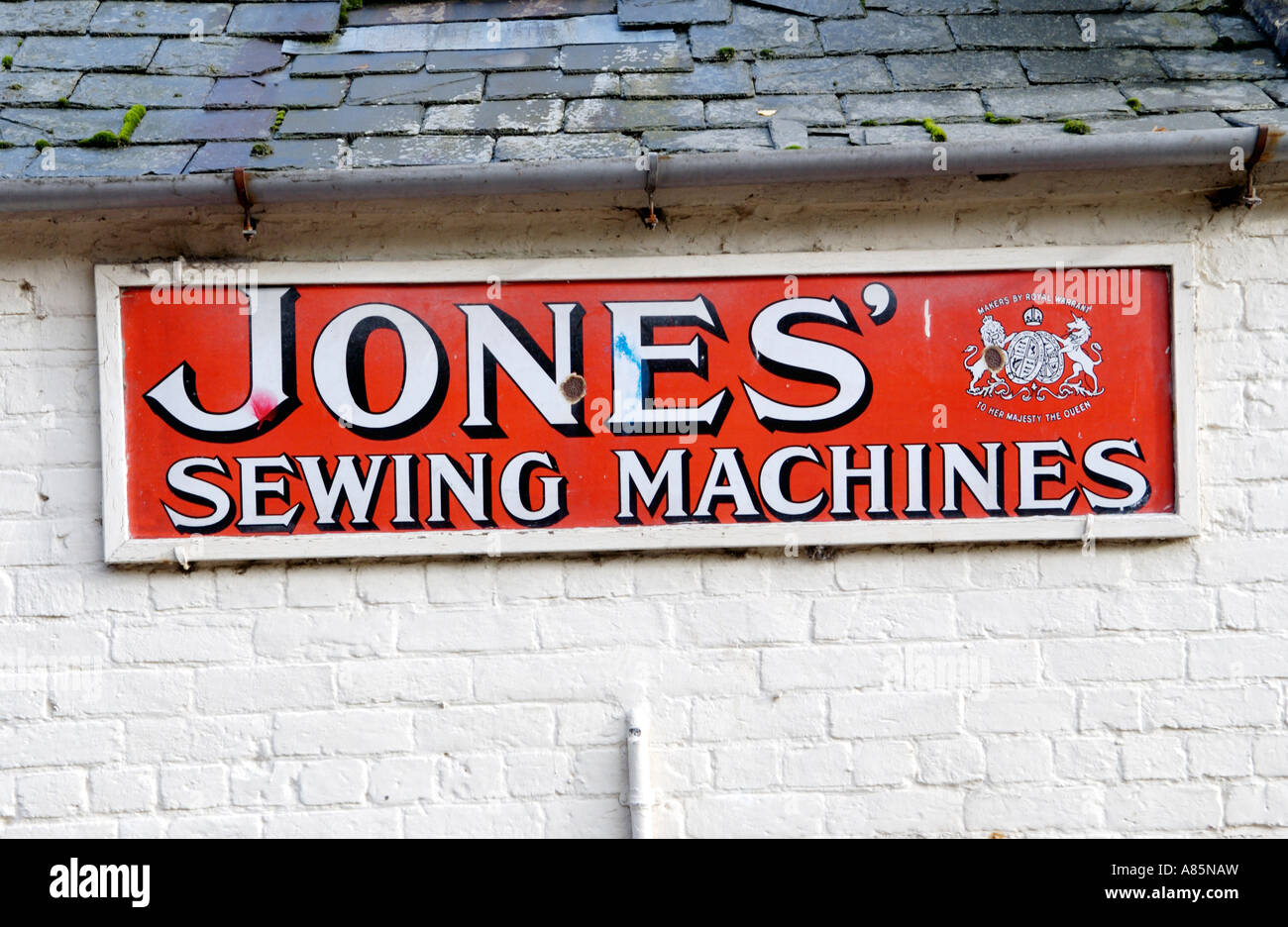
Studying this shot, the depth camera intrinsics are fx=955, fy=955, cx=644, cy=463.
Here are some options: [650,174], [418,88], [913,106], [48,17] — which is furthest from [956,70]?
[48,17]

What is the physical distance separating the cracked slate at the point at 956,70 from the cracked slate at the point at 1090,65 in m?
0.05

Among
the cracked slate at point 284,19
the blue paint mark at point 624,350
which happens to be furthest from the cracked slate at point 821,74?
the cracked slate at point 284,19

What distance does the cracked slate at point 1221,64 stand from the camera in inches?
103

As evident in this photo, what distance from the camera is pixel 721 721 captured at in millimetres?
2600

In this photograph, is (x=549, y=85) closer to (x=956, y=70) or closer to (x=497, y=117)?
(x=497, y=117)

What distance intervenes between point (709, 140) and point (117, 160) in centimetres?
150

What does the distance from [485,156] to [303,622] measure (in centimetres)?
132

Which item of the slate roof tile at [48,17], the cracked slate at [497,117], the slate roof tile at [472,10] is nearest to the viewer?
the cracked slate at [497,117]

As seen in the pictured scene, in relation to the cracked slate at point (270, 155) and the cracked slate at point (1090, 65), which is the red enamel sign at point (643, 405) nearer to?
the cracked slate at point (270, 155)

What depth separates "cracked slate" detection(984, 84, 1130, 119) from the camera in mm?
2486

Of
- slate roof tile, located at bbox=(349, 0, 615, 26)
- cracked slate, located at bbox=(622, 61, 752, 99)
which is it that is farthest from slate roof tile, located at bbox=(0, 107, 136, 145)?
cracked slate, located at bbox=(622, 61, 752, 99)

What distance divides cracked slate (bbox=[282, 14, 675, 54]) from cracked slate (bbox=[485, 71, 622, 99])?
202 mm

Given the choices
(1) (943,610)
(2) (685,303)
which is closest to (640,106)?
(2) (685,303)

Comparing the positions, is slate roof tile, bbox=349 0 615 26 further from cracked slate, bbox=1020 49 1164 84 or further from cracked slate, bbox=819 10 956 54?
cracked slate, bbox=1020 49 1164 84
